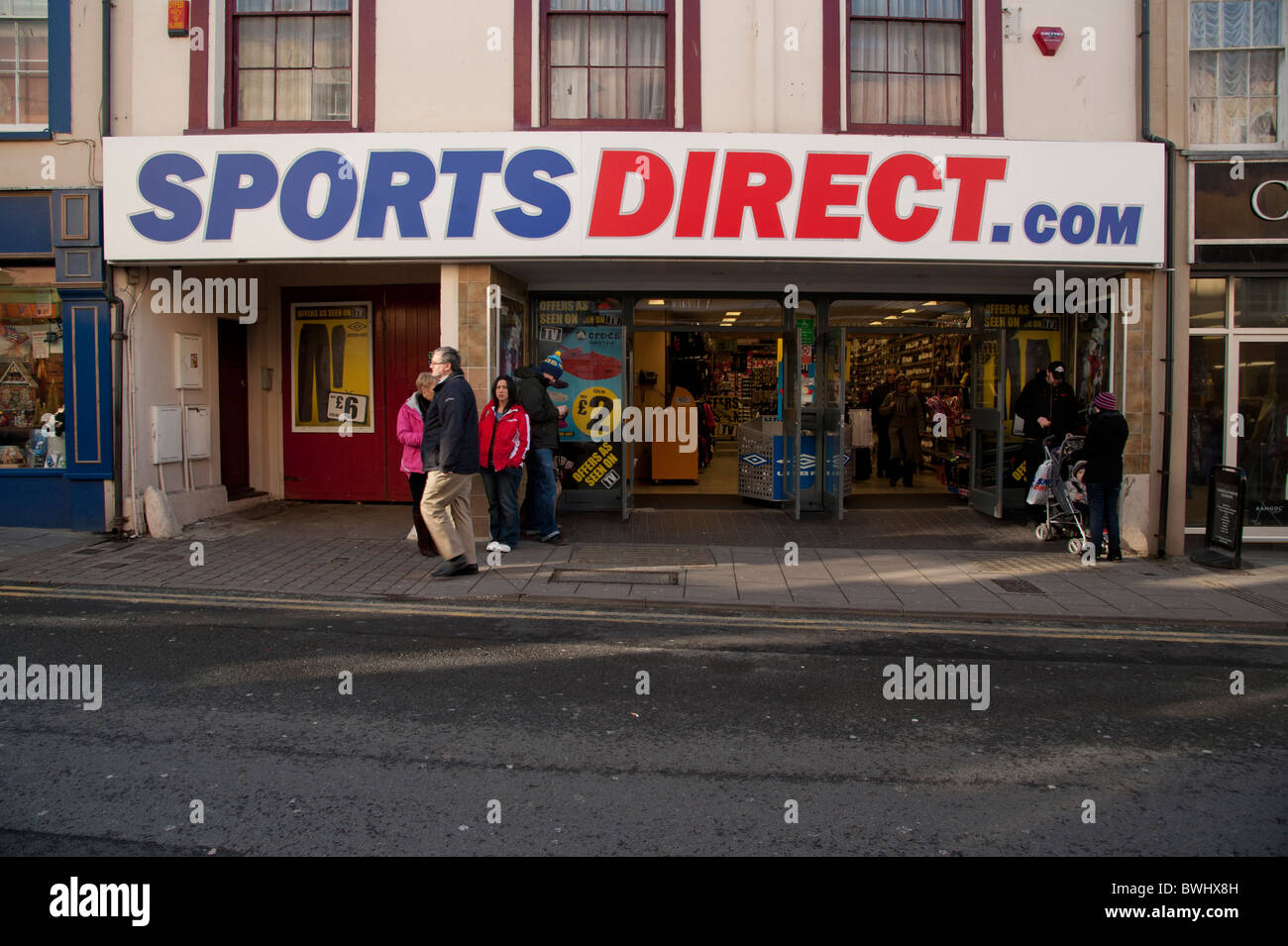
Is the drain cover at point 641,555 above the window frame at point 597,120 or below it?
below

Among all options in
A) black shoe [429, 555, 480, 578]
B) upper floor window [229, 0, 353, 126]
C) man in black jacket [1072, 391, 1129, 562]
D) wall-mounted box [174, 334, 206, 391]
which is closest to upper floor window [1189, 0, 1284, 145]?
man in black jacket [1072, 391, 1129, 562]

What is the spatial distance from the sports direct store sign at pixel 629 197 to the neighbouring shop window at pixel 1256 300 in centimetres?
109

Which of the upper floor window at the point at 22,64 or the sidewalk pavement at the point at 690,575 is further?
the upper floor window at the point at 22,64

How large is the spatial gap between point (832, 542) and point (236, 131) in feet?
26.9

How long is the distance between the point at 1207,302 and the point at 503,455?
26.5 ft

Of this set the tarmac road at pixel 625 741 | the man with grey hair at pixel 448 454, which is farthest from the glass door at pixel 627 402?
the tarmac road at pixel 625 741

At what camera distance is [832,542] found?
443 inches

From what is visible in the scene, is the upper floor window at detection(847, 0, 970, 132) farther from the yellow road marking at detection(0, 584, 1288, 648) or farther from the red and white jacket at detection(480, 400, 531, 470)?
the yellow road marking at detection(0, 584, 1288, 648)

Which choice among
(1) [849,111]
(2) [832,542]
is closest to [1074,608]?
(2) [832,542]

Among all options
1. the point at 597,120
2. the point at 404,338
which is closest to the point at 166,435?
the point at 404,338

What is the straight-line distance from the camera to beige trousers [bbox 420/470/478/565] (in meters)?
8.89

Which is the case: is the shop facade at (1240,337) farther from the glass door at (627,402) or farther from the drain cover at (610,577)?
the glass door at (627,402)

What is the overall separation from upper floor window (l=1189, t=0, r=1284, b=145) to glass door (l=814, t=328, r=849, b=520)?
469 centimetres

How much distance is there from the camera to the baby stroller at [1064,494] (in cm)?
1095
